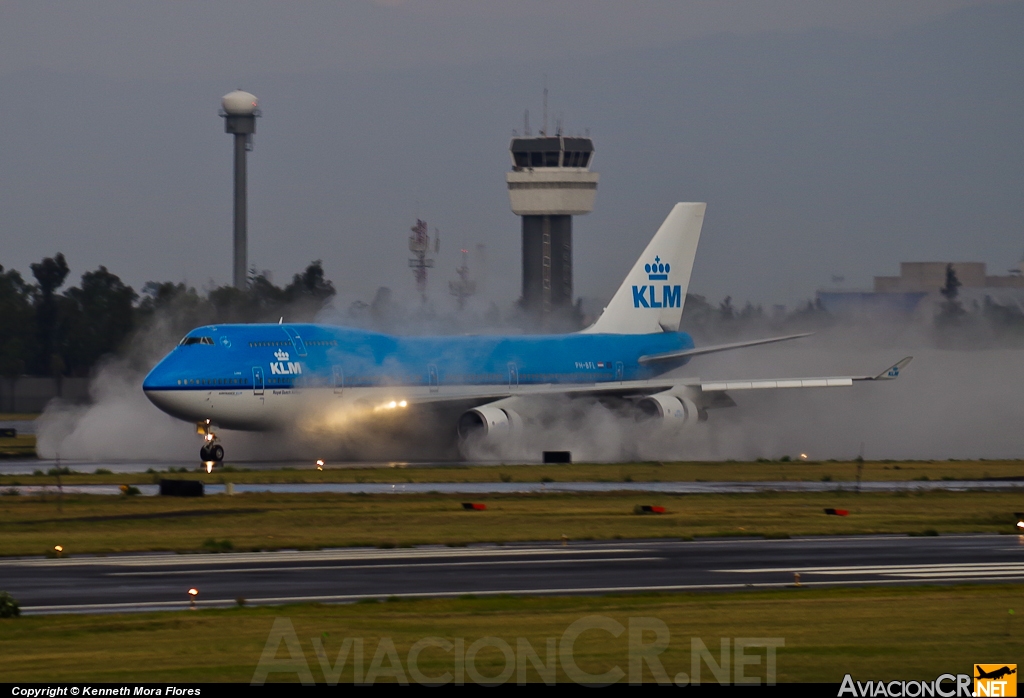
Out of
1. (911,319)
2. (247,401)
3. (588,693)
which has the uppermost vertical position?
(911,319)

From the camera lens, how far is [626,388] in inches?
2269

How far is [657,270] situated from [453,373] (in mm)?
13120

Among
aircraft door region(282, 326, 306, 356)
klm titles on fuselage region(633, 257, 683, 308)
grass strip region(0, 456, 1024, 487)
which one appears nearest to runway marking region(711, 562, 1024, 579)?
grass strip region(0, 456, 1024, 487)

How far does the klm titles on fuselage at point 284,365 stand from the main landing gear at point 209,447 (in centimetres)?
291

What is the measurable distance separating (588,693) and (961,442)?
179ft

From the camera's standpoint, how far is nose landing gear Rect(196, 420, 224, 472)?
50469mm

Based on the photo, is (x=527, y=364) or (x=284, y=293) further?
(x=284, y=293)

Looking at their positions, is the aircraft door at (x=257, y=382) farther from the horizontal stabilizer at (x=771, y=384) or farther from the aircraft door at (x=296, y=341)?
the horizontal stabilizer at (x=771, y=384)

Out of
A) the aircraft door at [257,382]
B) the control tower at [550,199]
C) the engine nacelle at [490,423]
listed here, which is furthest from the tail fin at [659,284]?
the control tower at [550,199]

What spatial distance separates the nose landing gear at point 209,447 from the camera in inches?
1987

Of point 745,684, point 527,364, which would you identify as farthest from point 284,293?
point 745,684

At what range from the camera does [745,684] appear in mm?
14281

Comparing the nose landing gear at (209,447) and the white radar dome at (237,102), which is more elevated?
the white radar dome at (237,102)

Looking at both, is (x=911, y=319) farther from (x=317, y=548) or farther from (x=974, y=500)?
(x=317, y=548)
